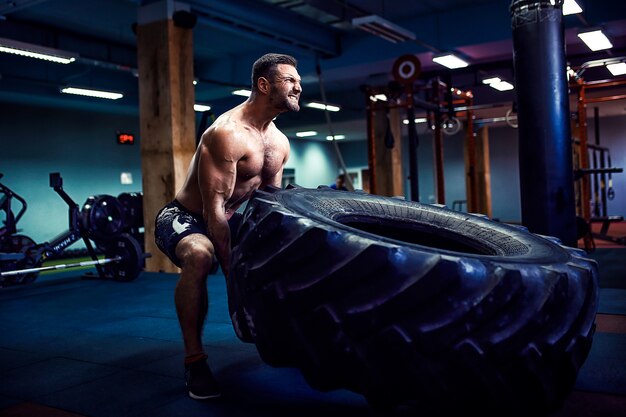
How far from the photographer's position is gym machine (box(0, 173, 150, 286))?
16.4ft

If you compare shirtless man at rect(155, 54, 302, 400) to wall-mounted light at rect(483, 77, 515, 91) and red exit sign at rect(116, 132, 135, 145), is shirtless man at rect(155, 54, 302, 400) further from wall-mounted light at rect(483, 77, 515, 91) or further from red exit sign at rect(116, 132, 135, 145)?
red exit sign at rect(116, 132, 135, 145)

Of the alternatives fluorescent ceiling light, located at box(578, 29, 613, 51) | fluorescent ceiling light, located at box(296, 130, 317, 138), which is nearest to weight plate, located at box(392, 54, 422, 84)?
fluorescent ceiling light, located at box(578, 29, 613, 51)

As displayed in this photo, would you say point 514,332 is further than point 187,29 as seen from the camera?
No

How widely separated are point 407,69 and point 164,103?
249 cm

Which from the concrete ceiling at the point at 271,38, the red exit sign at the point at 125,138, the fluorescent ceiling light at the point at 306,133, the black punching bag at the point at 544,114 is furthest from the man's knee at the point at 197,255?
the fluorescent ceiling light at the point at 306,133

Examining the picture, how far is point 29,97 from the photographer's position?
27.4 ft

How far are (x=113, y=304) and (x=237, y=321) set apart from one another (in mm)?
2514

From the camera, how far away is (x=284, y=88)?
1.86m

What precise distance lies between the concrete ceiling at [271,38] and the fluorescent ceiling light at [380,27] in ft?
2.14

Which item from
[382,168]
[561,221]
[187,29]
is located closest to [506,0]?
[382,168]

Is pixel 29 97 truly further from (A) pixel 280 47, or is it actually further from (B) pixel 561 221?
(B) pixel 561 221

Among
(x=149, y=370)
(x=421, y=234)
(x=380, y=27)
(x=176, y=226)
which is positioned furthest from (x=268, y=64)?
(x=380, y=27)

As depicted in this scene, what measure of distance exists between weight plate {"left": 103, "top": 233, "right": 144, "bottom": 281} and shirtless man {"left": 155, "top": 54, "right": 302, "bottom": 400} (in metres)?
3.12

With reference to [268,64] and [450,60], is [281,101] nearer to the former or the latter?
[268,64]
